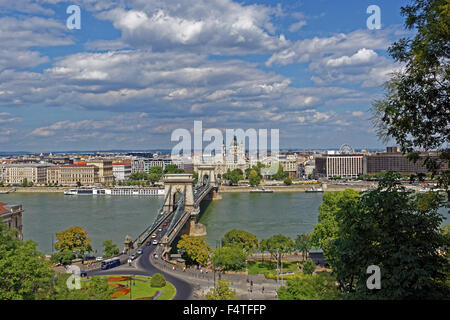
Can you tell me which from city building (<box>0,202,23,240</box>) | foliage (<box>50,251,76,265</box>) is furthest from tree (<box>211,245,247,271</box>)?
city building (<box>0,202,23,240</box>)

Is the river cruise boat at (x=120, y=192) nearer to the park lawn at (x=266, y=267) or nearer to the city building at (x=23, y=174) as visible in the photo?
the city building at (x=23, y=174)

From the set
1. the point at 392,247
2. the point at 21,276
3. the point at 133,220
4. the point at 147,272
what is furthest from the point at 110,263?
the point at 133,220

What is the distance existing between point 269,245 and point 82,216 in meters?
23.7

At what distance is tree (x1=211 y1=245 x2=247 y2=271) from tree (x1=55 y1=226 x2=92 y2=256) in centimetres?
738

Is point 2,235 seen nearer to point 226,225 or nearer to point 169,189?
point 226,225

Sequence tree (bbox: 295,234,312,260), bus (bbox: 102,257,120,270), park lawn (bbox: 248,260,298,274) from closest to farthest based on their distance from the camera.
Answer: bus (bbox: 102,257,120,270) → park lawn (bbox: 248,260,298,274) → tree (bbox: 295,234,312,260)

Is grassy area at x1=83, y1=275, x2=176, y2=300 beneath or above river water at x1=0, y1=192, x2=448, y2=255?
above

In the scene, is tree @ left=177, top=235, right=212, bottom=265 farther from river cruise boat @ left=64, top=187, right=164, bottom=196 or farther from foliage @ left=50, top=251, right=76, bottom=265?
river cruise boat @ left=64, top=187, right=164, bottom=196

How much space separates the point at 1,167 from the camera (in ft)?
272

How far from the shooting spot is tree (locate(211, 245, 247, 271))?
17.6 metres

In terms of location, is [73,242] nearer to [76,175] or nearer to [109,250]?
[109,250]

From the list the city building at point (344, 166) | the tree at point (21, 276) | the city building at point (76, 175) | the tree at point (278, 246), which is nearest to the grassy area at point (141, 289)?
the tree at point (21, 276)

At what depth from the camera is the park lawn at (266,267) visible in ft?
61.7
